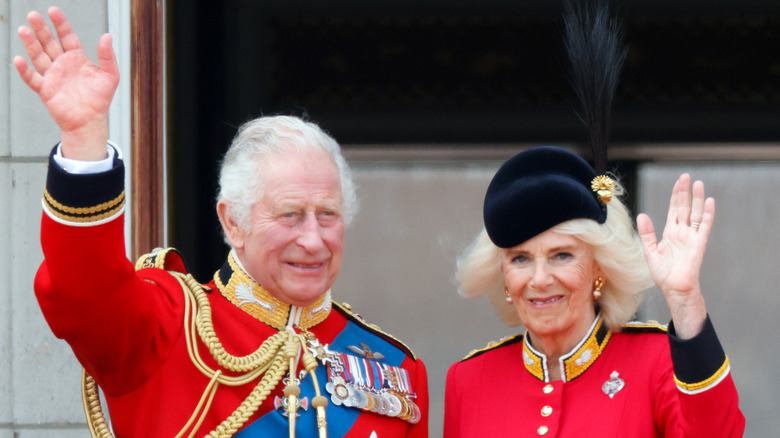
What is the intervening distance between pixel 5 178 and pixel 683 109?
2.76 meters

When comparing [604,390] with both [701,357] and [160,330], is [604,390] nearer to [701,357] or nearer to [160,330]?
[701,357]

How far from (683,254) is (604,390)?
1.47ft

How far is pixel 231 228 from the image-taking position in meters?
2.39

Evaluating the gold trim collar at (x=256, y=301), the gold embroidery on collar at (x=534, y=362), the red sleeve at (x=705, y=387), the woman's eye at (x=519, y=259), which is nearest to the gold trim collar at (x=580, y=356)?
the gold embroidery on collar at (x=534, y=362)

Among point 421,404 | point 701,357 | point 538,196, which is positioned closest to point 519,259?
point 538,196

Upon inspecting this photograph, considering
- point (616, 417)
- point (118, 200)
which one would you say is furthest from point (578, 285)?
point (118, 200)

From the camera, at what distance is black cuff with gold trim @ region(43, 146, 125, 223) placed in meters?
1.83

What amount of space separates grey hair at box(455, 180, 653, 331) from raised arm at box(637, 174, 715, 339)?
0.87 feet

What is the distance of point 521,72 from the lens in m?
4.31

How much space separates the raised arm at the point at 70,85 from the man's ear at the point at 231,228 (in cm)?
56

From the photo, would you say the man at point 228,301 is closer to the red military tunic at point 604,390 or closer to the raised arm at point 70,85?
the raised arm at point 70,85

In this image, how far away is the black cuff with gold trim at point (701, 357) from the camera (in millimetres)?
2090

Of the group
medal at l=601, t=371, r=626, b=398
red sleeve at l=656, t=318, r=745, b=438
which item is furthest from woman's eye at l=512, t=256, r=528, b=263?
red sleeve at l=656, t=318, r=745, b=438

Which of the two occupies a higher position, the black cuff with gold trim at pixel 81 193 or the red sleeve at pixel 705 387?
the black cuff with gold trim at pixel 81 193
